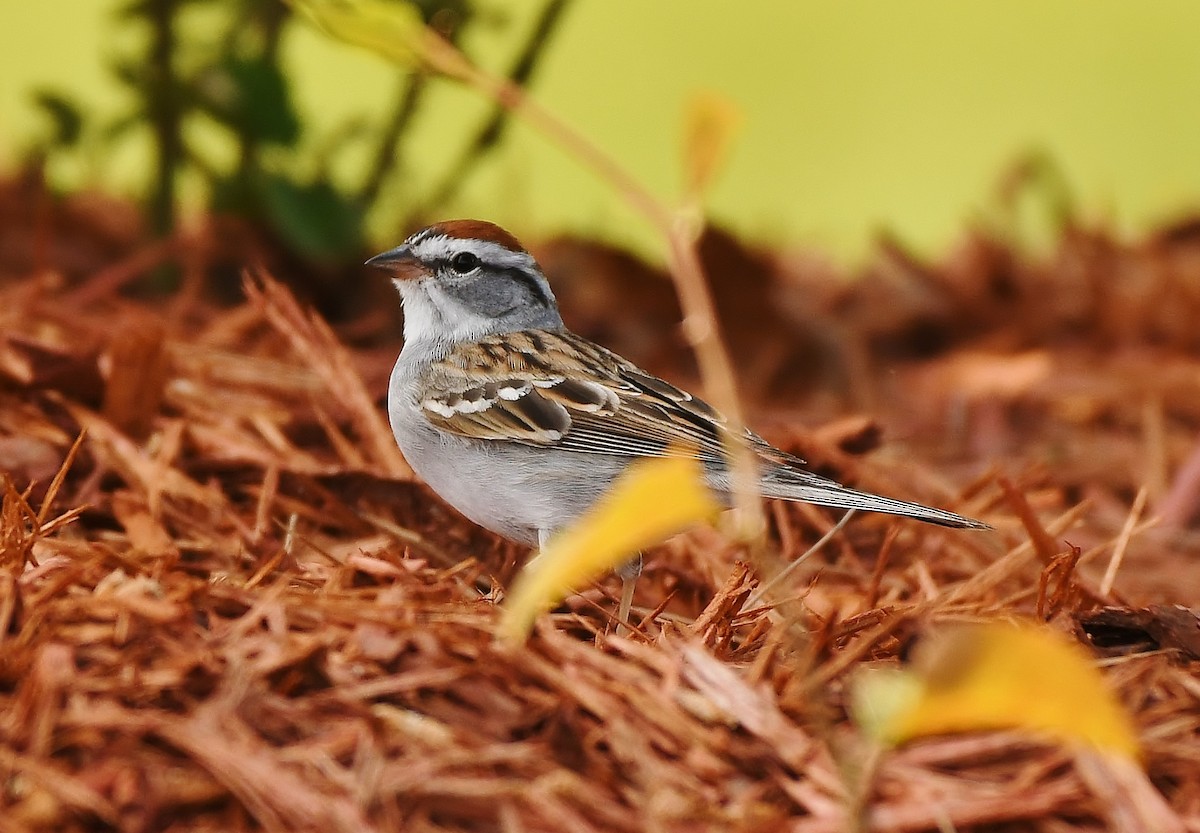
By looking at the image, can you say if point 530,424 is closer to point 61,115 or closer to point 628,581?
point 628,581

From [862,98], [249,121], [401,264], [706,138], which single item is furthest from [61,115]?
[862,98]

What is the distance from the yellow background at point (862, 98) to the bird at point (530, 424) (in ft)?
12.6

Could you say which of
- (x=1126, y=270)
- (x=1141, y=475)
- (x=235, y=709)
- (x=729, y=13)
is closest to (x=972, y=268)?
(x=1126, y=270)

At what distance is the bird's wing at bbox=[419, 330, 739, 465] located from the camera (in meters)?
3.72

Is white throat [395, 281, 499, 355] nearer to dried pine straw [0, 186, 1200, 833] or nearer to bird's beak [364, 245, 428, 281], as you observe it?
bird's beak [364, 245, 428, 281]

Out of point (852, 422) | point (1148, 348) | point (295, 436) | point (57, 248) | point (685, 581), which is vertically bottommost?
point (57, 248)

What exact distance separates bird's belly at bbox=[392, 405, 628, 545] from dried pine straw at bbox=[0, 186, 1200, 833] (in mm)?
156

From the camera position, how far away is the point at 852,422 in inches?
163

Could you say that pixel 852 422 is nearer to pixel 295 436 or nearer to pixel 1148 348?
pixel 295 436

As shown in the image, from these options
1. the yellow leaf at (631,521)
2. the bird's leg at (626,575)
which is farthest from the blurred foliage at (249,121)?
the yellow leaf at (631,521)

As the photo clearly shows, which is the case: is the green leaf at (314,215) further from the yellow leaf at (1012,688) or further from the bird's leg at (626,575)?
the yellow leaf at (1012,688)

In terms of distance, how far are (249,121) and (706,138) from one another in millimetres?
2960

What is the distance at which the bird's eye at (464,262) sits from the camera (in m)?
4.35

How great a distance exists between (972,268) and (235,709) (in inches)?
193
